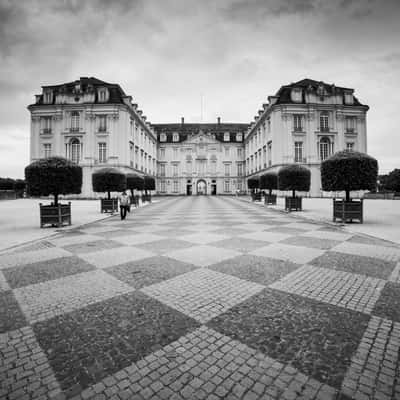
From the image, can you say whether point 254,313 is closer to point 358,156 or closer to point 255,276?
point 255,276

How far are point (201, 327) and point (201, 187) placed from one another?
55.4 meters

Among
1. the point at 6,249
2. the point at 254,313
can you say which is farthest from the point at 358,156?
the point at 6,249

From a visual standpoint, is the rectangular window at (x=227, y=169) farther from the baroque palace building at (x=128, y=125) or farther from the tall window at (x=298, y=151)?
the tall window at (x=298, y=151)

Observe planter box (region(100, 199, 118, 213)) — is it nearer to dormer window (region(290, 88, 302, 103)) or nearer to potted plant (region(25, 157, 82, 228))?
potted plant (region(25, 157, 82, 228))

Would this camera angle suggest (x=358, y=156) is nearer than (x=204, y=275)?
No

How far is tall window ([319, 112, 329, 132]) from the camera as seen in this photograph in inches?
1431

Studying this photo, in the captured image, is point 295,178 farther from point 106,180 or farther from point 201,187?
point 201,187

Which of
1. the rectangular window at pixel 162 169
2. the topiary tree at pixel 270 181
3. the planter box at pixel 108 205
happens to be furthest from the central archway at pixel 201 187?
the planter box at pixel 108 205

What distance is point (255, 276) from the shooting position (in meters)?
4.11

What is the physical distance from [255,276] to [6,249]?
6.38 meters

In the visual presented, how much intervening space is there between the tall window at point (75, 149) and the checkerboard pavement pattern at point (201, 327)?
115 ft

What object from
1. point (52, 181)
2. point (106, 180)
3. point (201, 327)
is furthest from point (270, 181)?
point (201, 327)

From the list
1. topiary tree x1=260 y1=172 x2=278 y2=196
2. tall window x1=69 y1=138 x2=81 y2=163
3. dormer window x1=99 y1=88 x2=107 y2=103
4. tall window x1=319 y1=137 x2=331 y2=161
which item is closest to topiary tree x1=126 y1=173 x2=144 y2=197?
topiary tree x1=260 y1=172 x2=278 y2=196

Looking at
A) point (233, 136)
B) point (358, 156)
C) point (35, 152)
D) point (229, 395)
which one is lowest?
point (229, 395)
